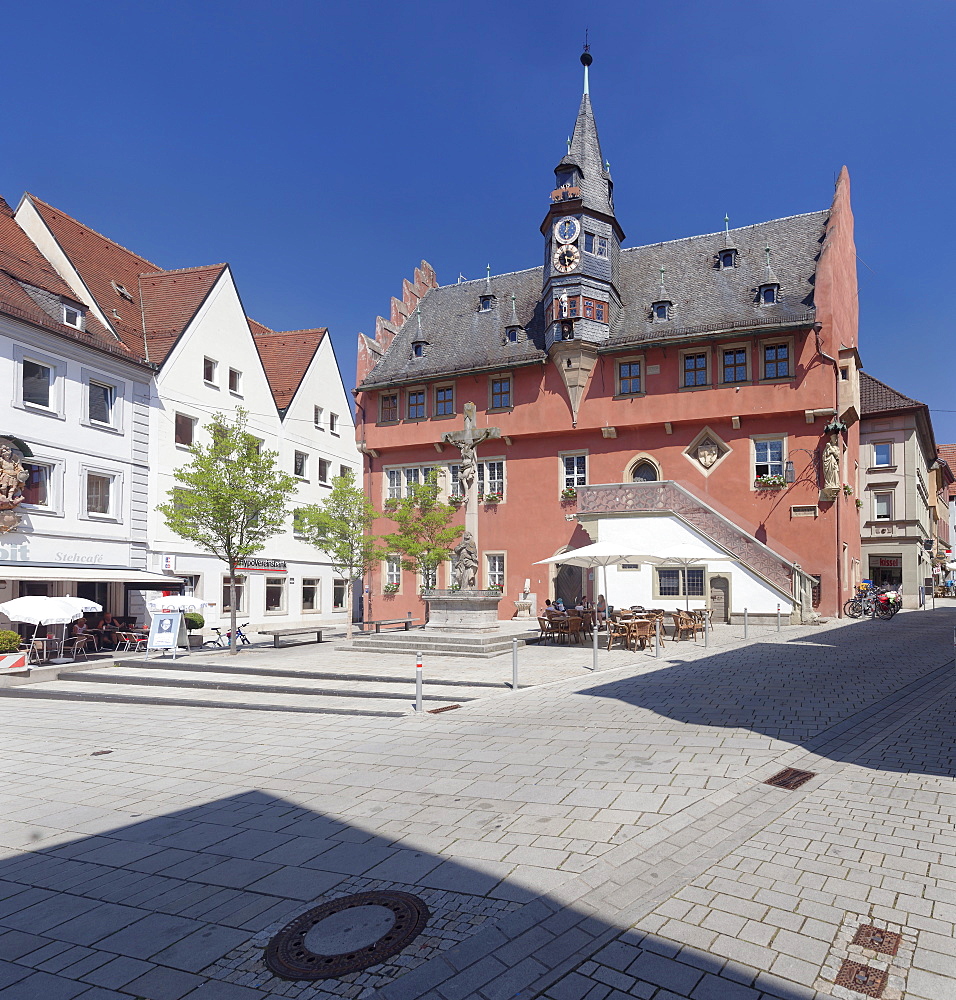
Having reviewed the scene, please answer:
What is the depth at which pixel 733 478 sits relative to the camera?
30250 mm

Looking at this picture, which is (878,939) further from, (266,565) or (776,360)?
(266,565)

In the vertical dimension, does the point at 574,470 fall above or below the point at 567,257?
below

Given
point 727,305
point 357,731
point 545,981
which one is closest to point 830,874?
point 545,981

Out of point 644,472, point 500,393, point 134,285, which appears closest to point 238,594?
point 134,285

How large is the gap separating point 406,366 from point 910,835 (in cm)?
3421

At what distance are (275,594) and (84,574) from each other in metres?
12.8

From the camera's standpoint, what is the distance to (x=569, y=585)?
32812 mm

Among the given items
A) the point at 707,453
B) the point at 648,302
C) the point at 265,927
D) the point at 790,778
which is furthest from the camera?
the point at 648,302

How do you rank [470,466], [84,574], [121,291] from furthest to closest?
1. [121,291]
2. [84,574]
3. [470,466]

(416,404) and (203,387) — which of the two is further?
(416,404)

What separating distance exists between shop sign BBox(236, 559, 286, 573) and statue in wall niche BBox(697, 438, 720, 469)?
19103 mm

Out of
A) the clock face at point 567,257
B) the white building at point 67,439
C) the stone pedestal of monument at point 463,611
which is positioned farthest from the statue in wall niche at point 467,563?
the clock face at point 567,257

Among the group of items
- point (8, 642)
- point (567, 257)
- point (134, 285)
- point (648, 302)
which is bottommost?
point (8, 642)

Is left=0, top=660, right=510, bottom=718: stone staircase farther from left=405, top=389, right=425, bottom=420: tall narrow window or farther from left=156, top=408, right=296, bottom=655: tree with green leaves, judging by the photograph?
left=405, top=389, right=425, bottom=420: tall narrow window
